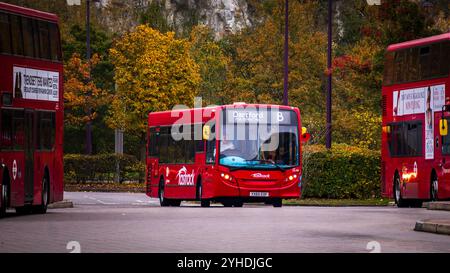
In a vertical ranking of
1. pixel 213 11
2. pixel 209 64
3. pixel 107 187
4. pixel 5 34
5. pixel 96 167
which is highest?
pixel 213 11

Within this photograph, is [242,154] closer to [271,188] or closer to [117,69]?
[271,188]

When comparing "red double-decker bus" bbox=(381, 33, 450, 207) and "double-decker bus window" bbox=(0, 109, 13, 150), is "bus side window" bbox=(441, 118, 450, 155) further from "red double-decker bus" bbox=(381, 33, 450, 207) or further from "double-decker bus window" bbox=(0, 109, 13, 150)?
"double-decker bus window" bbox=(0, 109, 13, 150)

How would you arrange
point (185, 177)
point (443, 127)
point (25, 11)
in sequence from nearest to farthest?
point (25, 11)
point (443, 127)
point (185, 177)

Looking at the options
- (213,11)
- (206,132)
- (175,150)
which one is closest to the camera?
(206,132)

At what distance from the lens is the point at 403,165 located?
44.5 m

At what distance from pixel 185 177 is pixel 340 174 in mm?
8016

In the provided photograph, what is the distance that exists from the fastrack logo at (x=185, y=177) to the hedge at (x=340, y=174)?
677 centimetres

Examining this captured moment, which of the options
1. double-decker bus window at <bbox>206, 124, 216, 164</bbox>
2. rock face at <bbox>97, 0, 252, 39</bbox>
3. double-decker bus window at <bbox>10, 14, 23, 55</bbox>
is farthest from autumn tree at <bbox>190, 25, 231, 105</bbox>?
double-decker bus window at <bbox>10, 14, 23, 55</bbox>

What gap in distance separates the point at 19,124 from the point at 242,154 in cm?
1055

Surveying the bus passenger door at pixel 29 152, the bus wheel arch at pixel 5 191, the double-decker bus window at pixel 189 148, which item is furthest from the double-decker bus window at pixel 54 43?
the double-decker bus window at pixel 189 148

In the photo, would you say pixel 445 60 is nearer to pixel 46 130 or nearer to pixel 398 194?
pixel 398 194

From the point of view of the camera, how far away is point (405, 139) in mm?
44188

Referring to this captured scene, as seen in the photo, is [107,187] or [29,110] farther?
[107,187]

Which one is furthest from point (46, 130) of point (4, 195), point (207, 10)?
point (207, 10)
